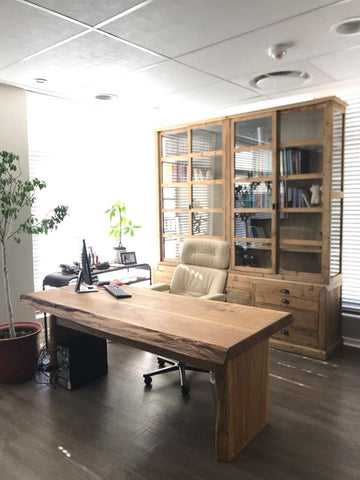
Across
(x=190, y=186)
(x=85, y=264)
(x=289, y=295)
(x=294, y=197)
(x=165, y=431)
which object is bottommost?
(x=165, y=431)

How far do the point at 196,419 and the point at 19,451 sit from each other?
3.64 ft

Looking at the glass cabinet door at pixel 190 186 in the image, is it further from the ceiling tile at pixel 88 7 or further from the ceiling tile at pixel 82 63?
the ceiling tile at pixel 88 7

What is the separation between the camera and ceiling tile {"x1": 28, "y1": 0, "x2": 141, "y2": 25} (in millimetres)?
1999

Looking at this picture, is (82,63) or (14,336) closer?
(82,63)

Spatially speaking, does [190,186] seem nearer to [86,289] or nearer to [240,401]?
[86,289]

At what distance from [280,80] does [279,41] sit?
0.88 m

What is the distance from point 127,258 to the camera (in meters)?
4.62

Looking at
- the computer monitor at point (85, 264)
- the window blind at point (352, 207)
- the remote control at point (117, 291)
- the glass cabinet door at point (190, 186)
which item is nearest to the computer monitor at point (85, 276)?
the computer monitor at point (85, 264)

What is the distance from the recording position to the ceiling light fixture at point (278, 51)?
260 centimetres

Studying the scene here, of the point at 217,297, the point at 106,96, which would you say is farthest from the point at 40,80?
the point at 217,297

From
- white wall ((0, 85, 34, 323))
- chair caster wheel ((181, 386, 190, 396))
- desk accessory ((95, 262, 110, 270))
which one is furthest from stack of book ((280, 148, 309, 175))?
white wall ((0, 85, 34, 323))

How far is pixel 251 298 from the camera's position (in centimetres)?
412

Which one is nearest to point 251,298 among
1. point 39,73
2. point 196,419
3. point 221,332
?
point 196,419

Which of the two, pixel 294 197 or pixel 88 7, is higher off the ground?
pixel 88 7
